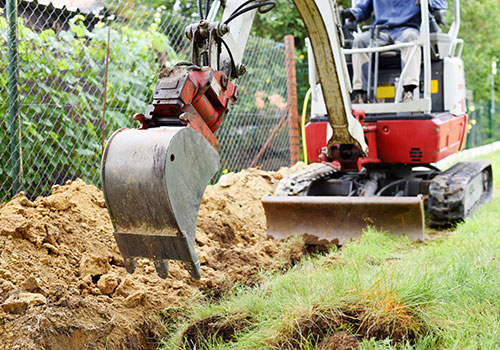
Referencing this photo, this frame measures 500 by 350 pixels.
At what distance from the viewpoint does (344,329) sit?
2568mm

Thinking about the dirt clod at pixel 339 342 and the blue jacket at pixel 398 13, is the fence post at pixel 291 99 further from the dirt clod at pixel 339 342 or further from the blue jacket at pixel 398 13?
the dirt clod at pixel 339 342

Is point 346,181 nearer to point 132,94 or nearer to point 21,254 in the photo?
point 132,94

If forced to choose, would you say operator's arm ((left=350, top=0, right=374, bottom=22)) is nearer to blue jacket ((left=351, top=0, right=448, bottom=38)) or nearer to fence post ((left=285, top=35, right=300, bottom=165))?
blue jacket ((left=351, top=0, right=448, bottom=38))

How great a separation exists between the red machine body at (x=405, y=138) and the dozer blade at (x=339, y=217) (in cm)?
45

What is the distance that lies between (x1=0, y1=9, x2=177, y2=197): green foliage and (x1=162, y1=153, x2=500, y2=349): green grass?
2374 millimetres

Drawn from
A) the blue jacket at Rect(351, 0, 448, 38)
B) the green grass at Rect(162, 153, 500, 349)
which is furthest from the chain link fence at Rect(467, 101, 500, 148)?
the green grass at Rect(162, 153, 500, 349)

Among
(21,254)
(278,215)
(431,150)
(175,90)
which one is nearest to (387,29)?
(431,150)

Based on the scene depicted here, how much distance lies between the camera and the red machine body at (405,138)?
17.6 ft

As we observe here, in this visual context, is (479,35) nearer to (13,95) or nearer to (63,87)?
(63,87)

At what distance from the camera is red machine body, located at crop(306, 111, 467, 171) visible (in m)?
5.36

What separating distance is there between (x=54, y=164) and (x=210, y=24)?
2.80 metres

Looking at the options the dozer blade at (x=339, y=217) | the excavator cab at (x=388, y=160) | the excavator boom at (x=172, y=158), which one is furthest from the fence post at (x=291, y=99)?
the excavator boom at (x=172, y=158)

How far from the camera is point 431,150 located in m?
5.40

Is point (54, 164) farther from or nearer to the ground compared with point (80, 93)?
nearer to the ground
